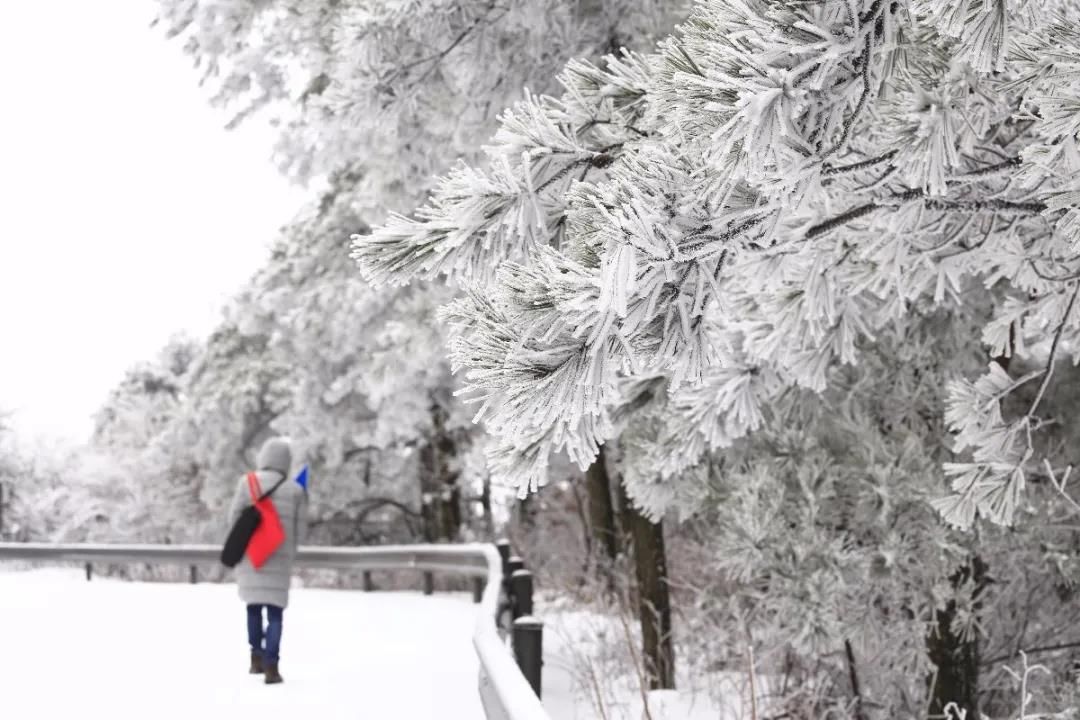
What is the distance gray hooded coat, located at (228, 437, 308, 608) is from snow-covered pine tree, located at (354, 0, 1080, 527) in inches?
192

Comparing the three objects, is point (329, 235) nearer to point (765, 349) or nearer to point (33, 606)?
point (33, 606)

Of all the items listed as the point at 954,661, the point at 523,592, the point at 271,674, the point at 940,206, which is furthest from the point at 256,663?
the point at 940,206

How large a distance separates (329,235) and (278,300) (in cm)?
169

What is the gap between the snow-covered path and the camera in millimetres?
7062

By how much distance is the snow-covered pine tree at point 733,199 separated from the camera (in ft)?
8.47

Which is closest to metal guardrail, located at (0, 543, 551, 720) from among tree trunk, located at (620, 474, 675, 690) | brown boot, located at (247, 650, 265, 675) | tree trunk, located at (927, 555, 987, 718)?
tree trunk, located at (620, 474, 675, 690)

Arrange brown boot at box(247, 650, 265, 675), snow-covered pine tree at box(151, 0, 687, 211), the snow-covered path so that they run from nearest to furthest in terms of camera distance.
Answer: snow-covered pine tree at box(151, 0, 687, 211)
the snow-covered path
brown boot at box(247, 650, 265, 675)

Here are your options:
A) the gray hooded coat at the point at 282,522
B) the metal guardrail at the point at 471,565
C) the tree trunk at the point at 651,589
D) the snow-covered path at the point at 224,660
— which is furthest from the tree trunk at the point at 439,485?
the gray hooded coat at the point at 282,522

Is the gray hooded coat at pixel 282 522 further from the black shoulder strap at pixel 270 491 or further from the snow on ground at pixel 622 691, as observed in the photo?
the snow on ground at pixel 622 691

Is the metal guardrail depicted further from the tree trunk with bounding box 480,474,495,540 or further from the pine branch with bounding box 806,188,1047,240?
the tree trunk with bounding box 480,474,495,540

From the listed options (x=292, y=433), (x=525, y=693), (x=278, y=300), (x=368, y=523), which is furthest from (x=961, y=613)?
(x=368, y=523)

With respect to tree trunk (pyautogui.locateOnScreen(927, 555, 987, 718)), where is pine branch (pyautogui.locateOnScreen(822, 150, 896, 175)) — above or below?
above

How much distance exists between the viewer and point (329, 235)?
16.3 metres

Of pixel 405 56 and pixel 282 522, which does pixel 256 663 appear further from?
pixel 405 56
